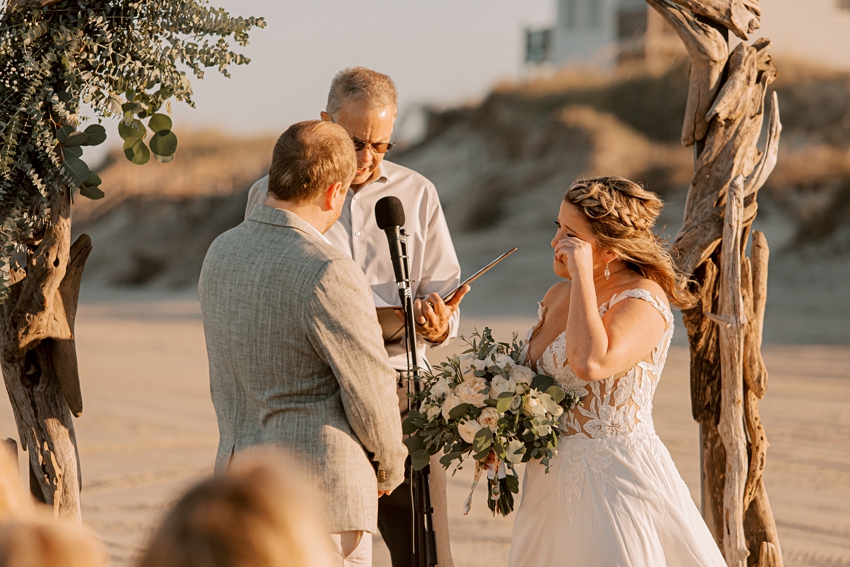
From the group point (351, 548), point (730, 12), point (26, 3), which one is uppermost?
point (26, 3)

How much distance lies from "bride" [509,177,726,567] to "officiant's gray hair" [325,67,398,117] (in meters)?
0.93

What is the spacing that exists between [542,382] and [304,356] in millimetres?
948

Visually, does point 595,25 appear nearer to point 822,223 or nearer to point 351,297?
point 822,223

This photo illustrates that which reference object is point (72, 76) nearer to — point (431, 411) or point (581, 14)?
point (431, 411)

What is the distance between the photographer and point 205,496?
49.8 inches

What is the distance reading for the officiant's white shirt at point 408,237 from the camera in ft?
12.8

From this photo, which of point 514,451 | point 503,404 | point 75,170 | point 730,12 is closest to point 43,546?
point 503,404

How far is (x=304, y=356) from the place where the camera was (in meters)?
2.55

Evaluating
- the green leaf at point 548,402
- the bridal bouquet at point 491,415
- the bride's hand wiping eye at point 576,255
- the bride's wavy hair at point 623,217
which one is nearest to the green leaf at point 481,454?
the bridal bouquet at point 491,415

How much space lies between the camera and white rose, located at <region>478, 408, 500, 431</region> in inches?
120

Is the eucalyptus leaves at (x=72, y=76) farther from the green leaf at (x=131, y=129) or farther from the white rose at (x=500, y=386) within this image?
the white rose at (x=500, y=386)

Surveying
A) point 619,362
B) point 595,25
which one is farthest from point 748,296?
point 595,25

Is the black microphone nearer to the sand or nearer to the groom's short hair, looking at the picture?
the groom's short hair

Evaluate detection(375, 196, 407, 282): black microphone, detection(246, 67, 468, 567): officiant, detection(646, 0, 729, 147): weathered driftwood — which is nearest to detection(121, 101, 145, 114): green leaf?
detection(246, 67, 468, 567): officiant
